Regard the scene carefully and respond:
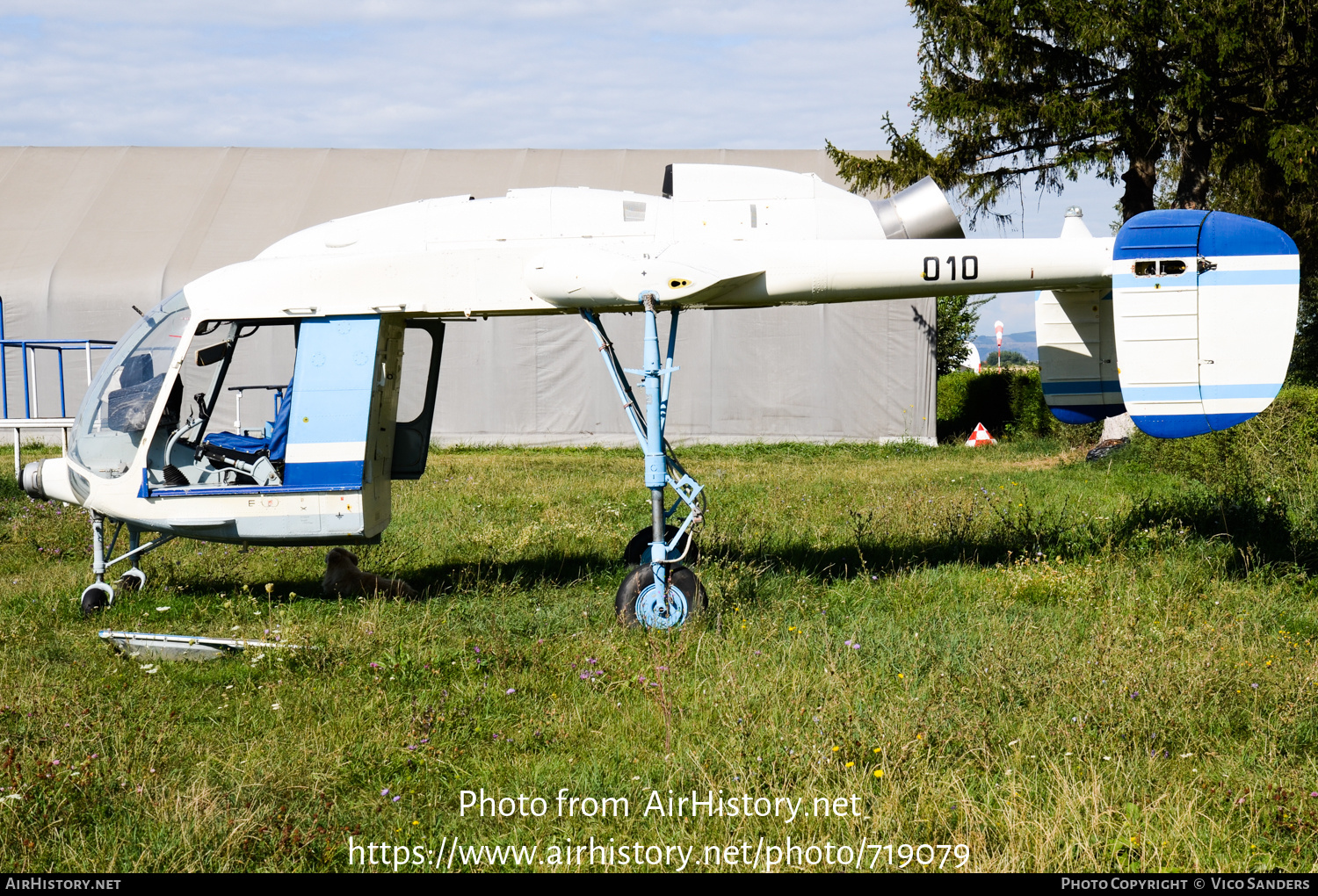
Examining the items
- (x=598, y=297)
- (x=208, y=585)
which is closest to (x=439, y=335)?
(x=598, y=297)

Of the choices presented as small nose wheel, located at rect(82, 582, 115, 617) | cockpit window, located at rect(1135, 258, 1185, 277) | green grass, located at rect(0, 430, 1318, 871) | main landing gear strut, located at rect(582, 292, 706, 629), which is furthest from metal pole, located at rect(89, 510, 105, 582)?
cockpit window, located at rect(1135, 258, 1185, 277)

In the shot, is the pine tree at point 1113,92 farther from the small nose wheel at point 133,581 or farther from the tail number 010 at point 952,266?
the small nose wheel at point 133,581

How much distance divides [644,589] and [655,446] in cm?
97

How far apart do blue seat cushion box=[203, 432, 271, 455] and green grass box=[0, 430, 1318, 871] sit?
3.79 ft

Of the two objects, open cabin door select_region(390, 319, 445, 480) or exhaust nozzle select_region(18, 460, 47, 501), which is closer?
exhaust nozzle select_region(18, 460, 47, 501)

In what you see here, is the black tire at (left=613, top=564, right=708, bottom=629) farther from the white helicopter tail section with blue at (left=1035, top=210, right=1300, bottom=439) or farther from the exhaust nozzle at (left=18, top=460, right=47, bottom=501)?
the exhaust nozzle at (left=18, top=460, right=47, bottom=501)

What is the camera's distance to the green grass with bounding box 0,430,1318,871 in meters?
4.02

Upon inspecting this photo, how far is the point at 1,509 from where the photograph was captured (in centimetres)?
1126

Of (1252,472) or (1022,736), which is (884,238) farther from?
(1252,472)

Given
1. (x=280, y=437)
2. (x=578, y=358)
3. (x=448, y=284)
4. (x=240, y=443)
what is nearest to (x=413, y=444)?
(x=280, y=437)

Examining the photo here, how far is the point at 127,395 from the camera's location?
7254 millimetres

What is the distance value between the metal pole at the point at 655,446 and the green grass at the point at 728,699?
513mm

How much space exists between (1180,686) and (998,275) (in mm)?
3046

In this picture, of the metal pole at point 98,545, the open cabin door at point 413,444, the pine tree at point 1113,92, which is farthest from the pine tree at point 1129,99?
the metal pole at point 98,545
